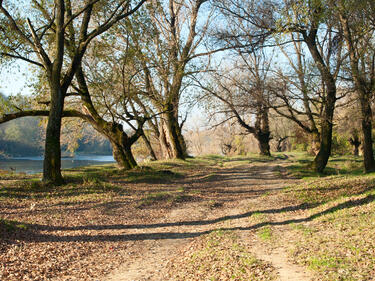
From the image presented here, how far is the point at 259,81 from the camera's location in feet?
62.3

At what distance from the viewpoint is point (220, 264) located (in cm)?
619

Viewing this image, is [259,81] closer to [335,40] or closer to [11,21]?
[335,40]

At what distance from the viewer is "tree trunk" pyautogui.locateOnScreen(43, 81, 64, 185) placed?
14.0 meters

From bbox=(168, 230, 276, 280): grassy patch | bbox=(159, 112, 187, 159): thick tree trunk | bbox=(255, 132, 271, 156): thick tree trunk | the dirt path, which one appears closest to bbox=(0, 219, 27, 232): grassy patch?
the dirt path

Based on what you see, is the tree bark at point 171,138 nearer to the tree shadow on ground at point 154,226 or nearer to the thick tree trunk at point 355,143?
the tree shadow on ground at point 154,226

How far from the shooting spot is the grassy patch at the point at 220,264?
5652mm

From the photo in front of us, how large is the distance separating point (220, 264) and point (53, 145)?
405 inches

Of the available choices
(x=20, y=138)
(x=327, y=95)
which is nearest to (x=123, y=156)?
(x=327, y=95)

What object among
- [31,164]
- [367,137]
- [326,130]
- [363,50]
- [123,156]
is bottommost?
[31,164]

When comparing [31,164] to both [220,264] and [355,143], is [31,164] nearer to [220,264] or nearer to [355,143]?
[355,143]

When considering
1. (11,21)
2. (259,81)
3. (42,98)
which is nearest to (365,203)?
(259,81)

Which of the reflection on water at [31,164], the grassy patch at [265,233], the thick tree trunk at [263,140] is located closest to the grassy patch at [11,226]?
the grassy patch at [265,233]

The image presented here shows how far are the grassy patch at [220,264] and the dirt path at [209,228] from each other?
0.81 ft

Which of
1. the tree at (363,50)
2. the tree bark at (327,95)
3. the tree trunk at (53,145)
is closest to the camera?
the tree at (363,50)
